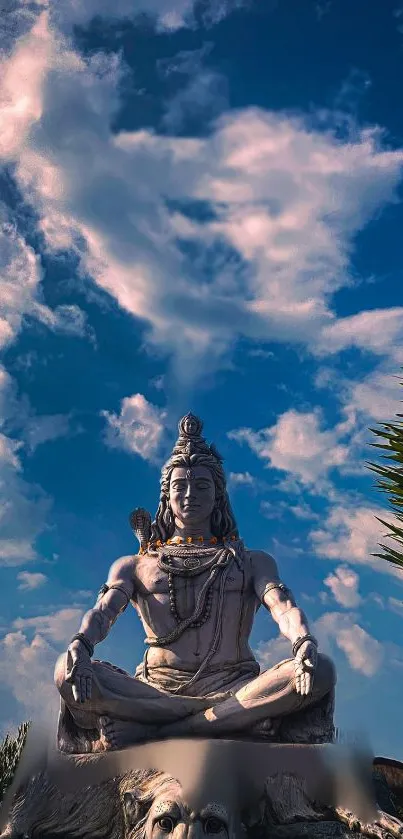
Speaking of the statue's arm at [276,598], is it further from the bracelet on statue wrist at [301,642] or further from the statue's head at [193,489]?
the statue's head at [193,489]

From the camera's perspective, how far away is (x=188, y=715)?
6680 mm

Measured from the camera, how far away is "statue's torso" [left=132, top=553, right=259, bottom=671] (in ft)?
24.1

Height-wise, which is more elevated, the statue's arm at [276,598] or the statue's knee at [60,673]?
the statue's arm at [276,598]

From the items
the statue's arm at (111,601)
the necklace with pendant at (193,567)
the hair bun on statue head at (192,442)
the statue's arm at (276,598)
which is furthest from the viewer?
the hair bun on statue head at (192,442)

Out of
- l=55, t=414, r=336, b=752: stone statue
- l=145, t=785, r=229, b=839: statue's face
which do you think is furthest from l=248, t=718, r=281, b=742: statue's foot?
l=145, t=785, r=229, b=839: statue's face

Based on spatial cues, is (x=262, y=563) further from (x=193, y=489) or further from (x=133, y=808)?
(x=133, y=808)

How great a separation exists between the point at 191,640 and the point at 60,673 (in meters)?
1.33

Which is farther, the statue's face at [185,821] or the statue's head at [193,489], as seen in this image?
the statue's head at [193,489]

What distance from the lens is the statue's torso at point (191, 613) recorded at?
290 inches

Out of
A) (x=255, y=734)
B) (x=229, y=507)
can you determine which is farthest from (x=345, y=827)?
(x=229, y=507)

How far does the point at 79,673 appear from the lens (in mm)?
6391

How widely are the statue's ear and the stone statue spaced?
63cm

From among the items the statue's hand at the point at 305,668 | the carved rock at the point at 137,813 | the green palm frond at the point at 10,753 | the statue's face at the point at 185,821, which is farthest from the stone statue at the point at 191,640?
the green palm frond at the point at 10,753

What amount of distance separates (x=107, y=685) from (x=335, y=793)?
179 centimetres
